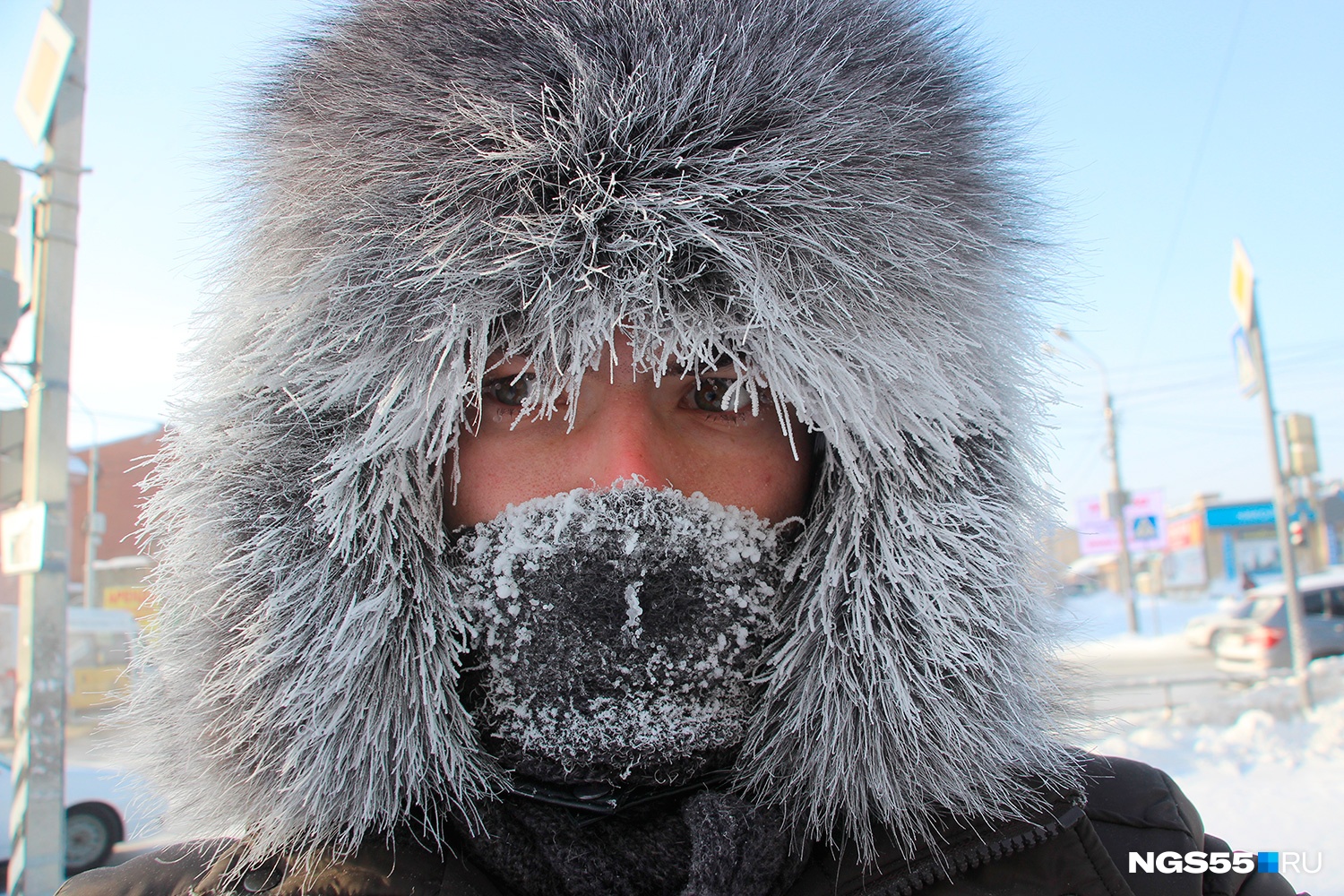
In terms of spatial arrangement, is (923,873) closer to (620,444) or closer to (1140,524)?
(620,444)

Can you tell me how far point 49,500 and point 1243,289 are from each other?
825 centimetres

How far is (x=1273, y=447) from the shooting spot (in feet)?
24.8

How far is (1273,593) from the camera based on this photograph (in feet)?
34.6

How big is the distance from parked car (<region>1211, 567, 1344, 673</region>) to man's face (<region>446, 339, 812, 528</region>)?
11.3 meters

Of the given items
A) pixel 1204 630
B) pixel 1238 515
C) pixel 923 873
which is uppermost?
pixel 1238 515

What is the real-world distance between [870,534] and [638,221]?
2.08ft

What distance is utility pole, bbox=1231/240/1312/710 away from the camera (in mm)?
6754

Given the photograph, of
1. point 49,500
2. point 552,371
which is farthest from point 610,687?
point 49,500

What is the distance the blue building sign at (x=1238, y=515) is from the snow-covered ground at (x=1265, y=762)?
18834mm

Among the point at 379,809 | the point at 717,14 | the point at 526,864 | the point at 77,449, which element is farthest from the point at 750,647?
the point at 77,449

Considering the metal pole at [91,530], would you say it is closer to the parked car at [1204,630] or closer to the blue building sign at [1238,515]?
the parked car at [1204,630]

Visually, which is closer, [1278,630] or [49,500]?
[49,500]

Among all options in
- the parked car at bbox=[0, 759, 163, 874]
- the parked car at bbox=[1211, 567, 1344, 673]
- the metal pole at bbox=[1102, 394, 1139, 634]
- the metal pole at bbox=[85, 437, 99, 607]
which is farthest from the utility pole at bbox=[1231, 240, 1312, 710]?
the metal pole at bbox=[85, 437, 99, 607]

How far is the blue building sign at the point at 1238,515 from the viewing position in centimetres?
2481
